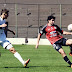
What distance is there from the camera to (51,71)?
8.96 metres

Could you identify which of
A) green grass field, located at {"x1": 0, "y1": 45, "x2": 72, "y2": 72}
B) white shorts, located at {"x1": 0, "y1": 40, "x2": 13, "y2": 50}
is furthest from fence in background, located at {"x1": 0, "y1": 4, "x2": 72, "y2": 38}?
white shorts, located at {"x1": 0, "y1": 40, "x2": 13, "y2": 50}

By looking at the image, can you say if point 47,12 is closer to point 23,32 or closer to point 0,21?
A: point 23,32

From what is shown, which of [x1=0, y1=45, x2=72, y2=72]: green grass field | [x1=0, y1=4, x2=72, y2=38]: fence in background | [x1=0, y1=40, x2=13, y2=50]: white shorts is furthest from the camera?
[x1=0, y1=4, x2=72, y2=38]: fence in background

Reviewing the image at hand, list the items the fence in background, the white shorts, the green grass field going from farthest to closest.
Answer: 1. the fence in background
2. the white shorts
3. the green grass field

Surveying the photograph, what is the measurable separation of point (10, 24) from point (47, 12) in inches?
149

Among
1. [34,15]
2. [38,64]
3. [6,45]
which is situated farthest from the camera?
[34,15]

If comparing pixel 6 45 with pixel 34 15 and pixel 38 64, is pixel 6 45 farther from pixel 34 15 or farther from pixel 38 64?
pixel 34 15

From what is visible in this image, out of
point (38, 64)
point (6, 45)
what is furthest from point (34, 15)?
point (6, 45)

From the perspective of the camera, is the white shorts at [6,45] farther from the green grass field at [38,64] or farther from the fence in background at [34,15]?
the fence in background at [34,15]

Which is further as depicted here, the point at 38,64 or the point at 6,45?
the point at 38,64

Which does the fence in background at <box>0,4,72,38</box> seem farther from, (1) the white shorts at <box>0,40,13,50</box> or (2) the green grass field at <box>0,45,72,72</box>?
(1) the white shorts at <box>0,40,13,50</box>

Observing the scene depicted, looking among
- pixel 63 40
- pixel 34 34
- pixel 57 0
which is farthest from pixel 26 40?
pixel 63 40

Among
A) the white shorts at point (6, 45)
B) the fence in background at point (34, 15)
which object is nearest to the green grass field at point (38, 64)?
the white shorts at point (6, 45)

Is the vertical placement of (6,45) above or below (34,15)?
above
